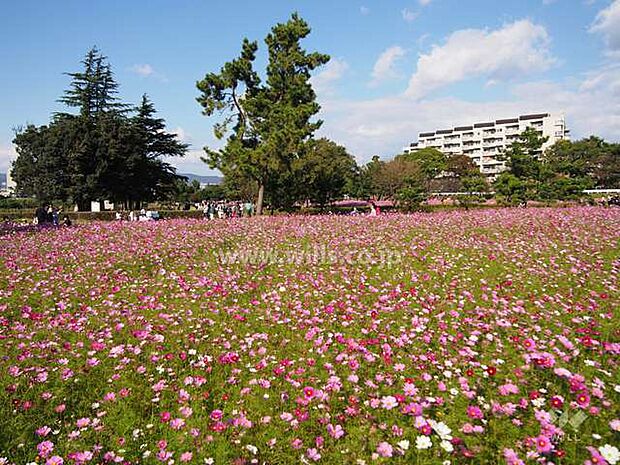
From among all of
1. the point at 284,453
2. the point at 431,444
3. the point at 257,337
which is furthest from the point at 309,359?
the point at 431,444

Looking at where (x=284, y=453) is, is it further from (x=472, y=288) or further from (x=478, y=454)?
(x=472, y=288)

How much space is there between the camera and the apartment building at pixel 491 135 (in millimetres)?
106938

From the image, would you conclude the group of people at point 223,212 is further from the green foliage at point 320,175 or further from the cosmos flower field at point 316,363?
the cosmos flower field at point 316,363

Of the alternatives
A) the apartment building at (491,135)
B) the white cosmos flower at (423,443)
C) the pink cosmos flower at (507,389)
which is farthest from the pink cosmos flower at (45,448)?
the apartment building at (491,135)

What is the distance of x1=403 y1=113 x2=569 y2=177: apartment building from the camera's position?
107 meters

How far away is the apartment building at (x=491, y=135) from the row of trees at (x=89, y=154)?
86.2 m

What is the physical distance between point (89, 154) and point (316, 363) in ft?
135

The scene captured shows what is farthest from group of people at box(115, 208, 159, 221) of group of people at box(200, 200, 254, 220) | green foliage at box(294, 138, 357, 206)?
green foliage at box(294, 138, 357, 206)

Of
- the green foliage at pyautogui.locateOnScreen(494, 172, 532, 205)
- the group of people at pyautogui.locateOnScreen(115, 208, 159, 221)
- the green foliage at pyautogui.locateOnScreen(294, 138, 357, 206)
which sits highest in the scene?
the green foliage at pyautogui.locateOnScreen(294, 138, 357, 206)

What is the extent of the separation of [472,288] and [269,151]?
19939mm

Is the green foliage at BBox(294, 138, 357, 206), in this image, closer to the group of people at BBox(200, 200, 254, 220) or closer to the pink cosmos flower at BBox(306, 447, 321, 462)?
the group of people at BBox(200, 200, 254, 220)

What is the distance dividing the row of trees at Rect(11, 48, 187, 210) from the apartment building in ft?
283

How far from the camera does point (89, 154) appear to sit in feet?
125

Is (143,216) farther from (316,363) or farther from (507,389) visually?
(507,389)
